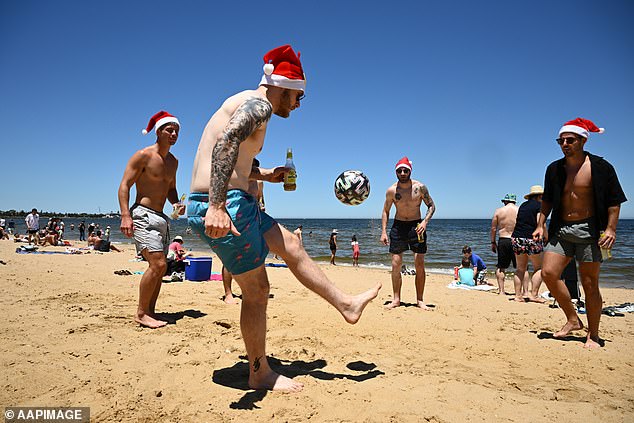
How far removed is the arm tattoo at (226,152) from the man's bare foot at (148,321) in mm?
2441

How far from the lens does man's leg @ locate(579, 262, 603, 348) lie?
409 centimetres

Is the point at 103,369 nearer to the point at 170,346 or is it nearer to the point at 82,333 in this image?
the point at 170,346

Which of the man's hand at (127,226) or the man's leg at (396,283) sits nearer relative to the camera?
the man's hand at (127,226)

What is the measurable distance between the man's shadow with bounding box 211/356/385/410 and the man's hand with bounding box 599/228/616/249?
9.23 feet

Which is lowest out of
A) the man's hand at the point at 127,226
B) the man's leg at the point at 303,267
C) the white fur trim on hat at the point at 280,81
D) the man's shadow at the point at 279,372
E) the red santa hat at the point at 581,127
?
the man's shadow at the point at 279,372

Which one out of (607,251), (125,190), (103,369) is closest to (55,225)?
(125,190)

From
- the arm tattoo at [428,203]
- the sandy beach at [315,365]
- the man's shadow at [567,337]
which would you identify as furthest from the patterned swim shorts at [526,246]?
the man's shadow at [567,337]

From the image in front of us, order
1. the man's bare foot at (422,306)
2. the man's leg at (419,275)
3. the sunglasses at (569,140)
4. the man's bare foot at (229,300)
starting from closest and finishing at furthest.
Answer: the sunglasses at (569,140) < the man's bare foot at (229,300) < the man's bare foot at (422,306) < the man's leg at (419,275)

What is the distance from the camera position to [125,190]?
432cm

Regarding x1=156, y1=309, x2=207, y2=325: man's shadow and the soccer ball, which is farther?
the soccer ball

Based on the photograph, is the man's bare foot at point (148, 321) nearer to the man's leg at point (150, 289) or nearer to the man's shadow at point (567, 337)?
the man's leg at point (150, 289)

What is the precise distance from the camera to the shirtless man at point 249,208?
228 centimetres

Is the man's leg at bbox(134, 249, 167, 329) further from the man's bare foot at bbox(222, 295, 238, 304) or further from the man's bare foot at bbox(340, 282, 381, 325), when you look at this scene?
the man's bare foot at bbox(340, 282, 381, 325)

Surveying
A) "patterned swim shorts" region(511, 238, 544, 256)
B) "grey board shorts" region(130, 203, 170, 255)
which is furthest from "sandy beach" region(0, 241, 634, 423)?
"patterned swim shorts" region(511, 238, 544, 256)
